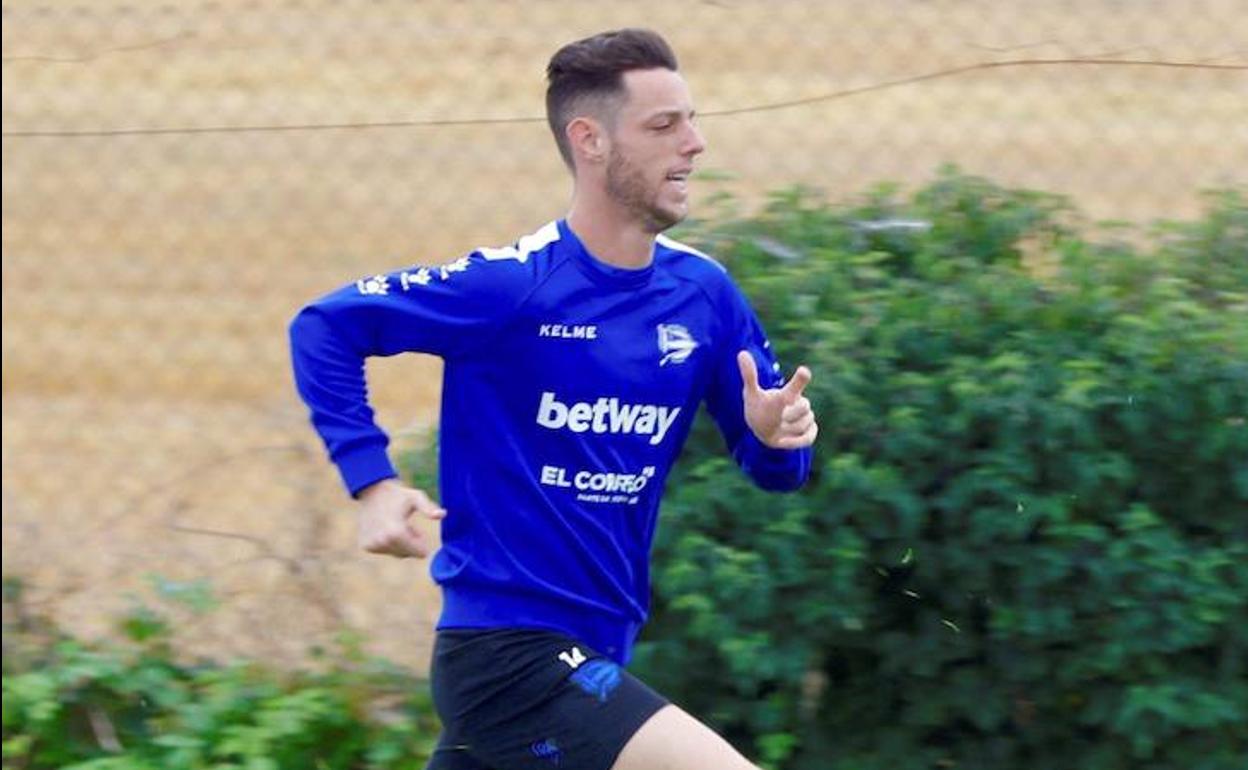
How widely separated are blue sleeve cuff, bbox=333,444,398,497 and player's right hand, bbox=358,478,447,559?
23 millimetres

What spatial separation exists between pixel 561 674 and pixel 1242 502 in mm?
1569

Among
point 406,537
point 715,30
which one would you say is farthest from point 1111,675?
point 715,30

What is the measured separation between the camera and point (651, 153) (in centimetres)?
414

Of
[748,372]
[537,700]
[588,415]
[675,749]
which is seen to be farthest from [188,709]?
[748,372]

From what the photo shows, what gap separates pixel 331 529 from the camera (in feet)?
19.4

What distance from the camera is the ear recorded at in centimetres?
416

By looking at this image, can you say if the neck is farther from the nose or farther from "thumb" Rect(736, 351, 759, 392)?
"thumb" Rect(736, 351, 759, 392)

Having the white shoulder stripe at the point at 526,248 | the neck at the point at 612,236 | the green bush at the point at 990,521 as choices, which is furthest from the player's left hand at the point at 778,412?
the green bush at the point at 990,521

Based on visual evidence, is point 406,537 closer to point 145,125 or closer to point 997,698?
point 997,698

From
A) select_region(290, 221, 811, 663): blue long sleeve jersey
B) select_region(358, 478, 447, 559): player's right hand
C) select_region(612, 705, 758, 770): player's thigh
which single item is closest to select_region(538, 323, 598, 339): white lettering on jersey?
select_region(290, 221, 811, 663): blue long sleeve jersey

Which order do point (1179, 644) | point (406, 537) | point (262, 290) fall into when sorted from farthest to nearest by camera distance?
point (262, 290), point (1179, 644), point (406, 537)

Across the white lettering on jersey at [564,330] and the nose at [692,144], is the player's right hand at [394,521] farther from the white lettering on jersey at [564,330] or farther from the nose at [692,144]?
the nose at [692,144]

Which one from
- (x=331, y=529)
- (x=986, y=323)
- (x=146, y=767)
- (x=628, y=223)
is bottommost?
(x=146, y=767)

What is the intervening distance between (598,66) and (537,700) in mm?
1099
